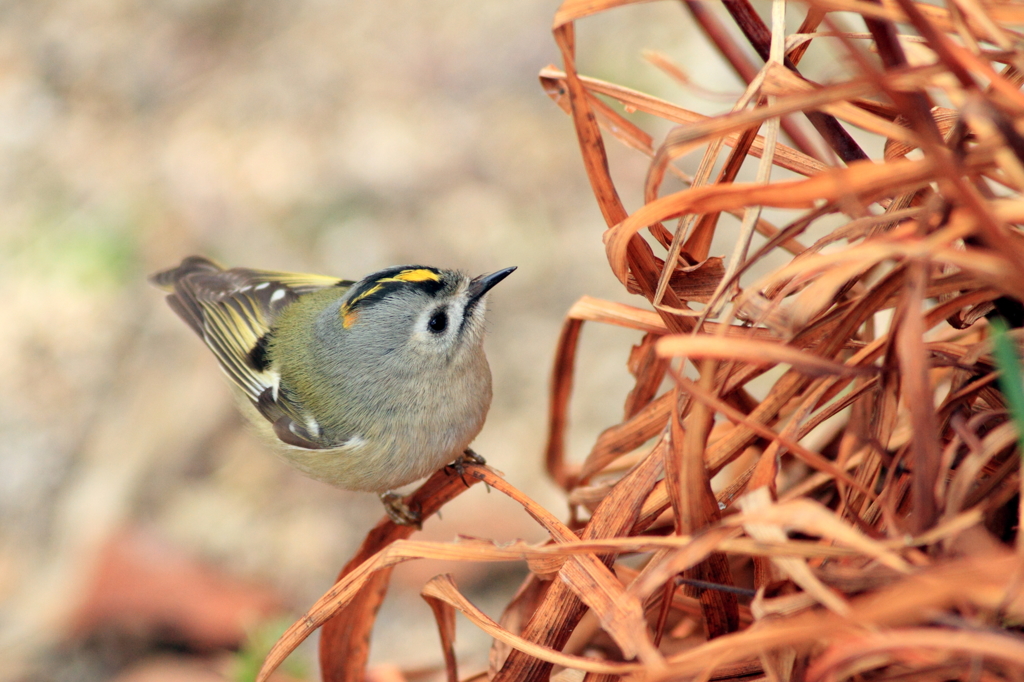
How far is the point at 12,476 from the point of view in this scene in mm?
3199

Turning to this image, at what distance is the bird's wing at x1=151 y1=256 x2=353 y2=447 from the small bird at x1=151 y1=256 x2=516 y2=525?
0.05 m

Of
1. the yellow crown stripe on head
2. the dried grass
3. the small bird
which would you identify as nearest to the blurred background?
the small bird

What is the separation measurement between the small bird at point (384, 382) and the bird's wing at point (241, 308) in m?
0.05

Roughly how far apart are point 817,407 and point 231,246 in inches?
122

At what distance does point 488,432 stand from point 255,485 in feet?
2.67

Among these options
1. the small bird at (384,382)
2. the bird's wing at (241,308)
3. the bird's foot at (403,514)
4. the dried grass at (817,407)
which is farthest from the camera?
the bird's wing at (241,308)

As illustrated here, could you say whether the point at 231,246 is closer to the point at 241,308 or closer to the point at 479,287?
the point at 241,308

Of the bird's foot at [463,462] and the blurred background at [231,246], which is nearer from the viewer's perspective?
the bird's foot at [463,462]

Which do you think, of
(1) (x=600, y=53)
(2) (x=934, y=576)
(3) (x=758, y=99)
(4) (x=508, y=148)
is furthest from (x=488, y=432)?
(2) (x=934, y=576)

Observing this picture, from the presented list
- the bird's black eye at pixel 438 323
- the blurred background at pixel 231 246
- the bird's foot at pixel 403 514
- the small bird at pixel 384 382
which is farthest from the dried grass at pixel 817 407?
the blurred background at pixel 231 246

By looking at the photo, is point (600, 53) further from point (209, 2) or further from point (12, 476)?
point (12, 476)

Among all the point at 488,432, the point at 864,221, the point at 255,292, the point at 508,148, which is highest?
the point at 508,148

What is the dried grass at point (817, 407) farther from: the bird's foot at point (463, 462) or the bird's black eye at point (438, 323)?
the bird's black eye at point (438, 323)

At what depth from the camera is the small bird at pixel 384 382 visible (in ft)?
5.98
